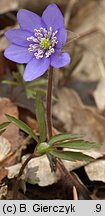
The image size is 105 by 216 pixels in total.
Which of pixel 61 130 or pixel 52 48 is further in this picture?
pixel 61 130

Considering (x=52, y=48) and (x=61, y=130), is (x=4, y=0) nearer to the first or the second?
(x=61, y=130)

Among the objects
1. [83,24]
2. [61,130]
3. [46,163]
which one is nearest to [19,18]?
[46,163]

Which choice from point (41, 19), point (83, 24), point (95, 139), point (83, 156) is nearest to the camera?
point (83, 156)

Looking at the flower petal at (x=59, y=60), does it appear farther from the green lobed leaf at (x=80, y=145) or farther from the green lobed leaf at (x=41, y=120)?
the green lobed leaf at (x=80, y=145)

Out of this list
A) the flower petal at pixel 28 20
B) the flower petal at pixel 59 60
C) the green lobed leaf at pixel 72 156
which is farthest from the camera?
the flower petal at pixel 28 20

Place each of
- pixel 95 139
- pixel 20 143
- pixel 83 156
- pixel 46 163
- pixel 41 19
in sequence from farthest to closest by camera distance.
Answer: pixel 95 139 < pixel 20 143 < pixel 46 163 < pixel 41 19 < pixel 83 156

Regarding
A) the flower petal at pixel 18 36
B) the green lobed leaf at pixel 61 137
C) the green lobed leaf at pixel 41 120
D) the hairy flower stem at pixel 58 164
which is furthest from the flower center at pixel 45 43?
the green lobed leaf at pixel 61 137

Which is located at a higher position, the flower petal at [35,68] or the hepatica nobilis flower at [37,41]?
the hepatica nobilis flower at [37,41]

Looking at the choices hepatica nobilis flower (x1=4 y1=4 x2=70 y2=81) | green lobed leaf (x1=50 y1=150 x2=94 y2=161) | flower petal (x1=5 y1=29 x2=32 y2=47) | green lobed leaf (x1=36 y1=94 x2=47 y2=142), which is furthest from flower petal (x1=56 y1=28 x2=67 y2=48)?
green lobed leaf (x1=50 y1=150 x2=94 y2=161)
